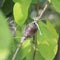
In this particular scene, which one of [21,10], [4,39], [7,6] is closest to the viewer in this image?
[4,39]

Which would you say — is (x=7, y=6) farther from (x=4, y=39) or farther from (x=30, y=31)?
(x=4, y=39)

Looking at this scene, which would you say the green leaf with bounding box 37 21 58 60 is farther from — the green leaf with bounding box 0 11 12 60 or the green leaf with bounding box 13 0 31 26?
the green leaf with bounding box 0 11 12 60

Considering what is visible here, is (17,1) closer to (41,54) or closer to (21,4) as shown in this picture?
(21,4)

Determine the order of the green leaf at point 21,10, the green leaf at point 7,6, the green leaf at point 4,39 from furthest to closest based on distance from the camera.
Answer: the green leaf at point 7,6 → the green leaf at point 21,10 → the green leaf at point 4,39

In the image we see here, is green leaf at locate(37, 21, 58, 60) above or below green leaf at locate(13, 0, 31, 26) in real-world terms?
below

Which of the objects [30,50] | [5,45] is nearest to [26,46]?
[30,50]

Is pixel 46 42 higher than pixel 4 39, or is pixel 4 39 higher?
pixel 4 39

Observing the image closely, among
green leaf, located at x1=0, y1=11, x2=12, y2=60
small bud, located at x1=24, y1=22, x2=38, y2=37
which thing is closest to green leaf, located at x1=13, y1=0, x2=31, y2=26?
small bud, located at x1=24, y1=22, x2=38, y2=37

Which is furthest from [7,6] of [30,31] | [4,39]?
[4,39]

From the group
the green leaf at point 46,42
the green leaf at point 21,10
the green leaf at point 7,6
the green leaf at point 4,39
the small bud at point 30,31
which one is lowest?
the green leaf at point 46,42

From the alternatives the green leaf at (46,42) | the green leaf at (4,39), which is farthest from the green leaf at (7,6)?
the green leaf at (4,39)

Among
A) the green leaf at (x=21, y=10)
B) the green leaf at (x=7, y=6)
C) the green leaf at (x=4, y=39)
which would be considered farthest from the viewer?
the green leaf at (x=7, y=6)

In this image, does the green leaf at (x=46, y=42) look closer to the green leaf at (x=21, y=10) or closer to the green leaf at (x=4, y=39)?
the green leaf at (x=21, y=10)

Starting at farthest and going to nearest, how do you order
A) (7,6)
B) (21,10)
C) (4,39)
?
(7,6) → (21,10) → (4,39)
